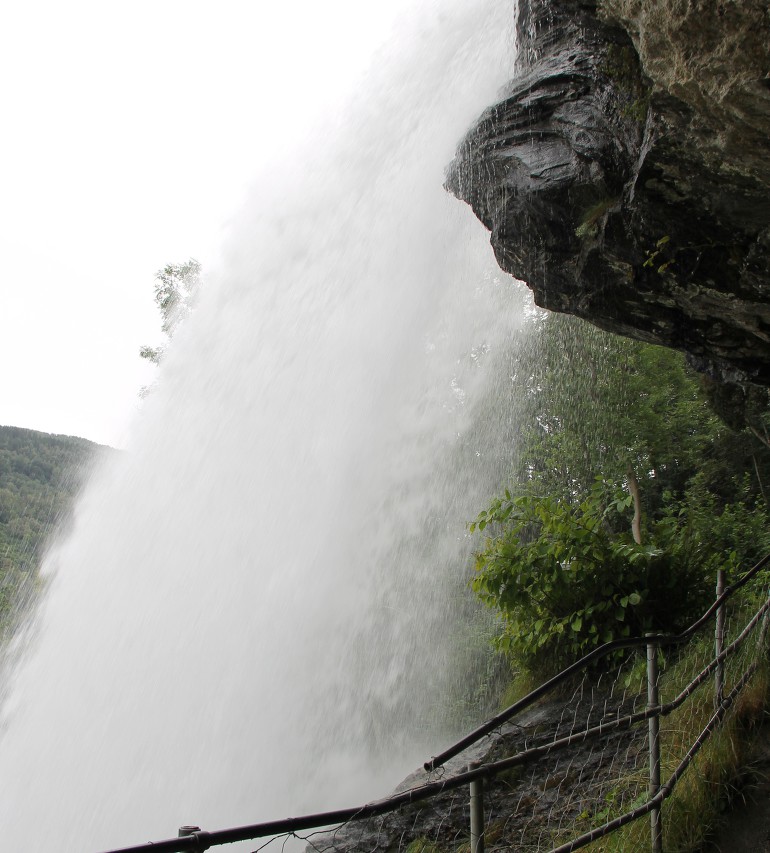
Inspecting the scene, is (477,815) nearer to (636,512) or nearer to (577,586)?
(577,586)

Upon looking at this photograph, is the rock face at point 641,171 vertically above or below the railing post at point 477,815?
above

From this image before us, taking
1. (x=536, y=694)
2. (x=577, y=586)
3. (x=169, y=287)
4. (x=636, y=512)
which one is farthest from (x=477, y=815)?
(x=169, y=287)

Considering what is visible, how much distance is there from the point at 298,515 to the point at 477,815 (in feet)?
22.9

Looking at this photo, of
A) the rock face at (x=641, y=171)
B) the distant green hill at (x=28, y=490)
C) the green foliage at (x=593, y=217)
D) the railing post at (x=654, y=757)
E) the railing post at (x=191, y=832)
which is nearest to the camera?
the railing post at (x=191, y=832)

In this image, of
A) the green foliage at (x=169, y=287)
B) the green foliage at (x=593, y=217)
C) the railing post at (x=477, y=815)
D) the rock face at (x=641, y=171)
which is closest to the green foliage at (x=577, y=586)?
the rock face at (x=641, y=171)

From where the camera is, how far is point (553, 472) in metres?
13.3

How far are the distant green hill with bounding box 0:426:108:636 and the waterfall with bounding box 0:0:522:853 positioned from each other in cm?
489

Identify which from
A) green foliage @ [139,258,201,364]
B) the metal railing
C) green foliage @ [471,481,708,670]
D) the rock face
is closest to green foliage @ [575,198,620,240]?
the rock face

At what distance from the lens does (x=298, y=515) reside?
913 centimetres

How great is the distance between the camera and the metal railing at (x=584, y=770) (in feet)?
6.25

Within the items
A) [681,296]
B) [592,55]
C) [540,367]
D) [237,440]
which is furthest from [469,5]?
[681,296]

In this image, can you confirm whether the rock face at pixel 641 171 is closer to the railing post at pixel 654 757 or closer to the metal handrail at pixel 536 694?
the metal handrail at pixel 536 694

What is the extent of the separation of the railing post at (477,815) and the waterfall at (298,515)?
4.90 metres

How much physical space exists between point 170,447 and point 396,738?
575 centimetres
